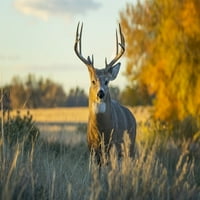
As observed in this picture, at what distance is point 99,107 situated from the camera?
426 inches

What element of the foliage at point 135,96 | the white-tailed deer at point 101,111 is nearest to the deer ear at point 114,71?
the white-tailed deer at point 101,111

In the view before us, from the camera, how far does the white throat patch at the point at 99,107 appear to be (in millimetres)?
10805

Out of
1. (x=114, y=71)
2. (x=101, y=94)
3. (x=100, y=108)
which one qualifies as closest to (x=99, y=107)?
(x=100, y=108)

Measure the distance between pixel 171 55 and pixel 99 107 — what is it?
544 inches

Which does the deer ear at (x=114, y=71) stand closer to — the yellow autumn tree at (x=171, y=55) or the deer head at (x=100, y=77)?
the deer head at (x=100, y=77)

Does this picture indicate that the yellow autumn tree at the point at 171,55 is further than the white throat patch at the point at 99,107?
Yes

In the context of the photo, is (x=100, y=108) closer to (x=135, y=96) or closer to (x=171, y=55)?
(x=171, y=55)

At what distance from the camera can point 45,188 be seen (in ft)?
23.0

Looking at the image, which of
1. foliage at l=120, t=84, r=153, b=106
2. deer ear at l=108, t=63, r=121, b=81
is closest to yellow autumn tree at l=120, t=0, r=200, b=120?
foliage at l=120, t=84, r=153, b=106

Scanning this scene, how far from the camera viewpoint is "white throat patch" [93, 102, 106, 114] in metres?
10.8

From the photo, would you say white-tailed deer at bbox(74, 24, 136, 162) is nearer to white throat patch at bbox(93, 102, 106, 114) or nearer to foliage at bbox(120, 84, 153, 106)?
white throat patch at bbox(93, 102, 106, 114)

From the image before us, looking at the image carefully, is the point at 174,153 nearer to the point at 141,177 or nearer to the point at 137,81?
the point at 141,177

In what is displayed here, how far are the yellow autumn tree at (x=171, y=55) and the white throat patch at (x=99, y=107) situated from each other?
12781mm

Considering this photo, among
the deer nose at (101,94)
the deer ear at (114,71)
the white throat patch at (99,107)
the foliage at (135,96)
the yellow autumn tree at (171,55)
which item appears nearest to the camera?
the deer nose at (101,94)
